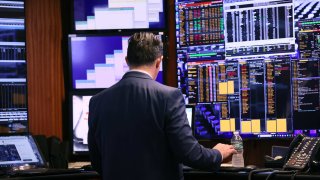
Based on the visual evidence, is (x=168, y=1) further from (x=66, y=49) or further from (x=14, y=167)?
(x=14, y=167)

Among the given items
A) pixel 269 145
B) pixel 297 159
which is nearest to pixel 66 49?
pixel 269 145

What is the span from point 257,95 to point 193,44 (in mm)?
563

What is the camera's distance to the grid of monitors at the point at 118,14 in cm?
394

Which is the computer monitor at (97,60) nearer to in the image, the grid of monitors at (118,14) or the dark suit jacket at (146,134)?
the grid of monitors at (118,14)

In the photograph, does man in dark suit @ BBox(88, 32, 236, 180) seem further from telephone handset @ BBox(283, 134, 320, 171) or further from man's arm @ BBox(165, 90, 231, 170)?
telephone handset @ BBox(283, 134, 320, 171)

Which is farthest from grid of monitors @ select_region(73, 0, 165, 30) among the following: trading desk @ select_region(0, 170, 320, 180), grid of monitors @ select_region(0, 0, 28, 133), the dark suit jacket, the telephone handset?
the dark suit jacket

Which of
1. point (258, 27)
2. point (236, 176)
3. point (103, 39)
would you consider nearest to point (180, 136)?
point (236, 176)

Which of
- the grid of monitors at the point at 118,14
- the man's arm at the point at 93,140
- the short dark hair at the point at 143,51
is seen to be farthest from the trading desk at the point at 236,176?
the grid of monitors at the point at 118,14

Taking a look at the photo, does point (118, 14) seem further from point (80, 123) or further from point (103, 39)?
point (80, 123)

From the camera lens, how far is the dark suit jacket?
238cm

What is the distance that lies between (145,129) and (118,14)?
5.74ft

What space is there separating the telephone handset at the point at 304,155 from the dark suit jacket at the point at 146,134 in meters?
0.54

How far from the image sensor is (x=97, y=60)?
3957 mm

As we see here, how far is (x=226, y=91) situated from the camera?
3.71m
